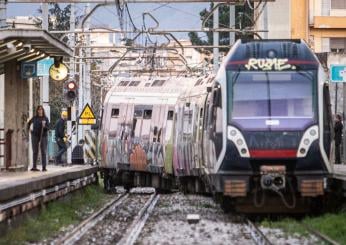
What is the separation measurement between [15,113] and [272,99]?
367 inches

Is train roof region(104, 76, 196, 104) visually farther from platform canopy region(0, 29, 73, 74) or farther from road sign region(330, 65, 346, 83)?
road sign region(330, 65, 346, 83)

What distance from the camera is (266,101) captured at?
17844 millimetres

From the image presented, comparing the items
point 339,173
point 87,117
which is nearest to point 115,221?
point 339,173

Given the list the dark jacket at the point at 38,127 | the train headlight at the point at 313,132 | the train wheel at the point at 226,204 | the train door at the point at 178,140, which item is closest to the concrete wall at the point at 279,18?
the train door at the point at 178,140

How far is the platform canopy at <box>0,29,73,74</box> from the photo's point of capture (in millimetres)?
20156

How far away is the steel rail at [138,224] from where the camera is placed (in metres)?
14.8

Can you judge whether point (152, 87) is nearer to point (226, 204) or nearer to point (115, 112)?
point (115, 112)

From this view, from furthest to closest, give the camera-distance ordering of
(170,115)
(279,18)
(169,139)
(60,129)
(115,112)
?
(279,18) < (60,129) < (115,112) < (170,115) < (169,139)

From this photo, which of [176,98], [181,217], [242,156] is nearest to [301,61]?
[242,156]

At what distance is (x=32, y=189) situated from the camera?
17406 mm

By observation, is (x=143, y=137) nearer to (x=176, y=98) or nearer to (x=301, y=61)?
(x=176, y=98)

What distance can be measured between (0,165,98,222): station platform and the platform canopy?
304 centimetres

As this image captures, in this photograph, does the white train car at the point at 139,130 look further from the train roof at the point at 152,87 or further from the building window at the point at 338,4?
the building window at the point at 338,4

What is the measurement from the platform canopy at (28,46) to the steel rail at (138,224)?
4.51 metres
